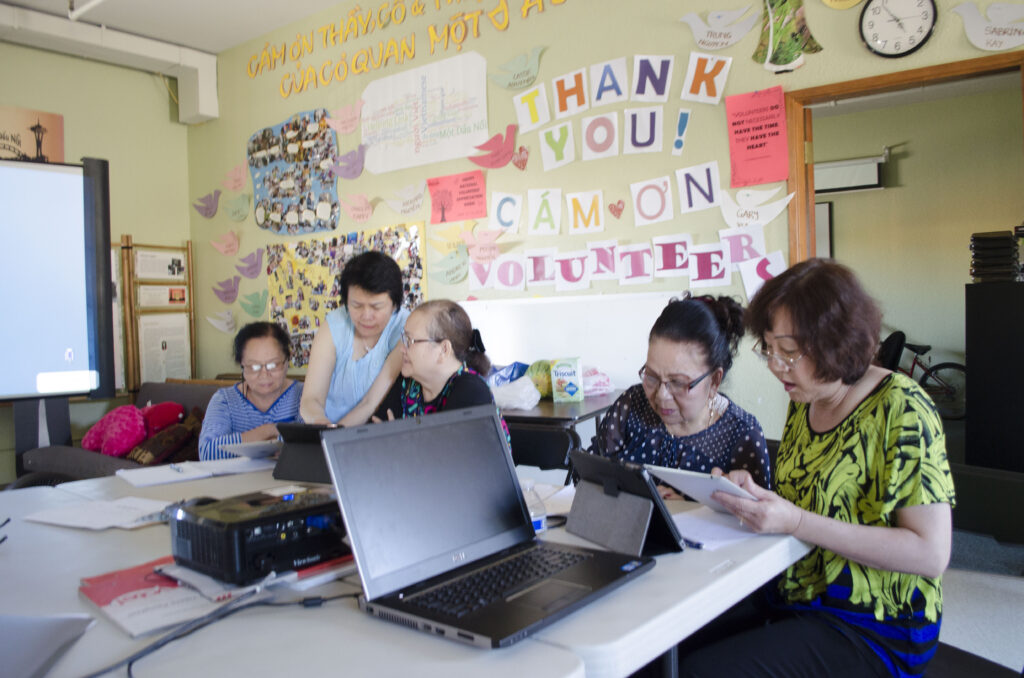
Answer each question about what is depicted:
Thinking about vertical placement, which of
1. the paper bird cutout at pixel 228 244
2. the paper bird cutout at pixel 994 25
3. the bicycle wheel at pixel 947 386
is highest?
the paper bird cutout at pixel 994 25

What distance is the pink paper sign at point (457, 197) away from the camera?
391 centimetres

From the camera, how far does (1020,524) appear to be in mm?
3328

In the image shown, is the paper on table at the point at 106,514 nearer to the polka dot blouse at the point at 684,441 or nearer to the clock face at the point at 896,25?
the polka dot blouse at the point at 684,441

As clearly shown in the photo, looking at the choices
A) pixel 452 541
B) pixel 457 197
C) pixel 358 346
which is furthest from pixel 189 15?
pixel 452 541

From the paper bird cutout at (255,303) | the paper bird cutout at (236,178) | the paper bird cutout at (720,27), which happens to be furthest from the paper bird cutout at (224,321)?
the paper bird cutout at (720,27)

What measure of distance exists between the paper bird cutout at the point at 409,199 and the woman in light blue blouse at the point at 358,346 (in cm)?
133

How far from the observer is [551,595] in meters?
1.07

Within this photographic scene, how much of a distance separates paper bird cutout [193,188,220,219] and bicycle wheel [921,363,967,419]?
5.86m

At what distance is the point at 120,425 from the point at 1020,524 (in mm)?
4443

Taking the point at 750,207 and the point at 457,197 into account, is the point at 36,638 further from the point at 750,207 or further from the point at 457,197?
the point at 457,197

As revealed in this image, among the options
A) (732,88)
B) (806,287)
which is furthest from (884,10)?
(806,287)

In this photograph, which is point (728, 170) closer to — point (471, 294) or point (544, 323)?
point (544, 323)

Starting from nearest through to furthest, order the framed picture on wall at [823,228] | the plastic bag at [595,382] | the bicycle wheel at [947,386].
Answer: the plastic bag at [595,382]
the bicycle wheel at [947,386]
the framed picture on wall at [823,228]

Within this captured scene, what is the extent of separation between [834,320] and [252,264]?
436cm
